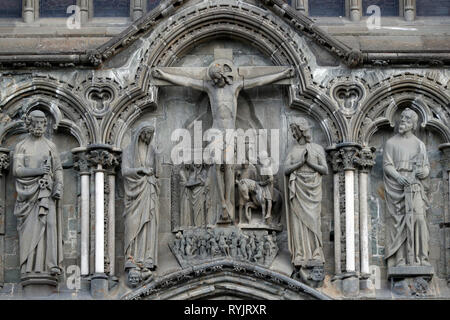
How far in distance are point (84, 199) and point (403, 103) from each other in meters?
5.57

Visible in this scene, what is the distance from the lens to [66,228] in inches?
1266

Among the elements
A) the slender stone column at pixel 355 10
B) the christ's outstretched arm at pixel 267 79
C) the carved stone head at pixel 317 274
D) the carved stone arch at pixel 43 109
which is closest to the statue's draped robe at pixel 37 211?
the carved stone arch at pixel 43 109

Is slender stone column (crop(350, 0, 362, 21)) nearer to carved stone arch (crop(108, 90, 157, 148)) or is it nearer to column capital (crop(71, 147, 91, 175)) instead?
carved stone arch (crop(108, 90, 157, 148))

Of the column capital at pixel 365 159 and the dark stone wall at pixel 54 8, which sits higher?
the dark stone wall at pixel 54 8

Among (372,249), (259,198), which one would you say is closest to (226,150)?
(259,198)

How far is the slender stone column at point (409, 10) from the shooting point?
33.5 metres

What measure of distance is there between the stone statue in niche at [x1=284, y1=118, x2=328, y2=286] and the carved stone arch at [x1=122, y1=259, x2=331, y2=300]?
14.2 inches

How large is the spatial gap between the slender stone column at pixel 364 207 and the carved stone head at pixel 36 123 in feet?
17.1

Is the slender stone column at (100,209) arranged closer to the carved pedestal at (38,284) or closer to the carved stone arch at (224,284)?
the carved stone arch at (224,284)

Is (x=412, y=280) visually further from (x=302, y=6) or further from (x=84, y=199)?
(x=84, y=199)

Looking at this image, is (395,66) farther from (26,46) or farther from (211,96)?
(26,46)

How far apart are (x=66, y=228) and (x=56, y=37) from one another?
3.39 meters

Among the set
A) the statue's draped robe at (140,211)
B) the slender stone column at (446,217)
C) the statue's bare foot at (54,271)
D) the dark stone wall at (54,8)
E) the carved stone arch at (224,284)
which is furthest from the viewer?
the dark stone wall at (54,8)

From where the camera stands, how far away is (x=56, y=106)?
32500 mm
